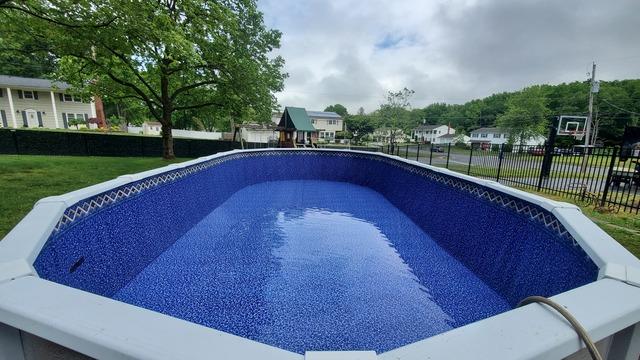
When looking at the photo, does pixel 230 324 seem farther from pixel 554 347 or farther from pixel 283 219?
pixel 283 219

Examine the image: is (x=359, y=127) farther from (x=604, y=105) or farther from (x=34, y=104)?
(x=604, y=105)

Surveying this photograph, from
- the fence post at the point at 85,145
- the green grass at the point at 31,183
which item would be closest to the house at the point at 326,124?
the fence post at the point at 85,145

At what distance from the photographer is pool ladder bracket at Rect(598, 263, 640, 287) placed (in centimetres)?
113

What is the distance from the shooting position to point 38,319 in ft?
2.59

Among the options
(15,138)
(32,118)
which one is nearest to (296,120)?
(15,138)

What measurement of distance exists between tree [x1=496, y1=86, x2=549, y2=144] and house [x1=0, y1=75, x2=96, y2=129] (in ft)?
165

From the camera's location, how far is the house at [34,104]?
23.8 meters

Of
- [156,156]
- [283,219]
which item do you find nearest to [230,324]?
[283,219]

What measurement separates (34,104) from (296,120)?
24.5m

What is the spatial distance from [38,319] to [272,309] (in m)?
2.11

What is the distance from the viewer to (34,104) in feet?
81.0

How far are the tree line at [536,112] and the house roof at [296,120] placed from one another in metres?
19.1

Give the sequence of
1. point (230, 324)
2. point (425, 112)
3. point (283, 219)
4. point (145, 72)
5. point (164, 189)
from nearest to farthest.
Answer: point (230, 324)
point (164, 189)
point (283, 219)
point (145, 72)
point (425, 112)

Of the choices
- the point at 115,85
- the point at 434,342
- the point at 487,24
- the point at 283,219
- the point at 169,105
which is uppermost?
the point at 487,24
